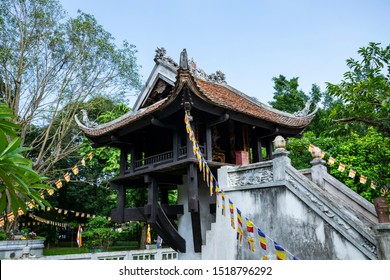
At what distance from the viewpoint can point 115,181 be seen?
11.4m

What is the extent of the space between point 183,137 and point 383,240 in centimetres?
685

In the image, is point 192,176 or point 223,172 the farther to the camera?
point 192,176

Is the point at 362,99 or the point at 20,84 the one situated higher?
the point at 20,84

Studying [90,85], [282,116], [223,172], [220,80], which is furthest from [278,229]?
[90,85]

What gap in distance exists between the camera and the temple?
8.58 meters

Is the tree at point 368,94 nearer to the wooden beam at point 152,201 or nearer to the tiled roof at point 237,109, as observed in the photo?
the tiled roof at point 237,109

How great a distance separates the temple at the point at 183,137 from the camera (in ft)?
28.1

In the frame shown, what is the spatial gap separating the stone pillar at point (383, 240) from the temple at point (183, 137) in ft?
15.1

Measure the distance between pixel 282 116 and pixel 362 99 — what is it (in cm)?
524

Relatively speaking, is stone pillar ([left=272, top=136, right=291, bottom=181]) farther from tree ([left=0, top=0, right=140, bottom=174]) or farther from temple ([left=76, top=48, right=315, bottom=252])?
tree ([left=0, top=0, right=140, bottom=174])

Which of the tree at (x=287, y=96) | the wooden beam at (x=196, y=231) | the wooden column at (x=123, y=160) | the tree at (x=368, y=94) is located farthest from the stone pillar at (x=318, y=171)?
the tree at (x=287, y=96)

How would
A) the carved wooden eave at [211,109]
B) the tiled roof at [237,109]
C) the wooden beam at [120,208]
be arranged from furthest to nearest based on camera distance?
1. the wooden beam at [120,208]
2. the tiled roof at [237,109]
3. the carved wooden eave at [211,109]
